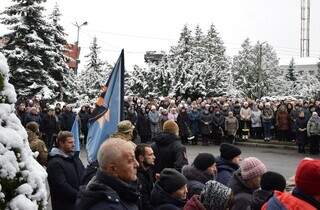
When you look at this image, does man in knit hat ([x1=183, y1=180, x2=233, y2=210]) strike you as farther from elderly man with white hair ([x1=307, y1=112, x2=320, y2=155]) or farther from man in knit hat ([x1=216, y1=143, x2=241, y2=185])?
elderly man with white hair ([x1=307, y1=112, x2=320, y2=155])

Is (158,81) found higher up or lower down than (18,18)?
lower down

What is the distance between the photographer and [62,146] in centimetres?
574

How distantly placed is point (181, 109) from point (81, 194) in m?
17.1

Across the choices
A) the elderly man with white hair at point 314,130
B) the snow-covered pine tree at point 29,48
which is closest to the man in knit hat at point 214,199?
the elderly man with white hair at point 314,130

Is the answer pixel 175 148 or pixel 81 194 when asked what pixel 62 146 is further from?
pixel 81 194

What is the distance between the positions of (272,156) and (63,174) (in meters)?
12.4

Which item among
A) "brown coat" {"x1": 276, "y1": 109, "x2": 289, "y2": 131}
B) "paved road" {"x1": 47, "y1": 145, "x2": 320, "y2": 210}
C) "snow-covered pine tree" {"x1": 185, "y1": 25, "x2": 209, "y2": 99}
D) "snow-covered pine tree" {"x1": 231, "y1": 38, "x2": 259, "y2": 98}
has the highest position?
"snow-covered pine tree" {"x1": 231, "y1": 38, "x2": 259, "y2": 98}

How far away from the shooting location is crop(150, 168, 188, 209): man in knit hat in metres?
4.13

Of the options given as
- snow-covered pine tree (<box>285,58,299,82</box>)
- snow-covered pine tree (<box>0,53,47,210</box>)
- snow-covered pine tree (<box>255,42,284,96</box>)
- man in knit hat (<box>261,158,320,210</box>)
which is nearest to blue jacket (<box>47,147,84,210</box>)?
snow-covered pine tree (<box>0,53,47,210</box>)

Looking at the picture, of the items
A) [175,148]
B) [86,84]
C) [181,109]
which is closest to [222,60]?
[86,84]

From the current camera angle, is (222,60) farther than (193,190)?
Yes

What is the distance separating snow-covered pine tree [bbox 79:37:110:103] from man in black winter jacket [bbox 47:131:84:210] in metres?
40.5

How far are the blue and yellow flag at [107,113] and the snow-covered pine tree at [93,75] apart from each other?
131 feet

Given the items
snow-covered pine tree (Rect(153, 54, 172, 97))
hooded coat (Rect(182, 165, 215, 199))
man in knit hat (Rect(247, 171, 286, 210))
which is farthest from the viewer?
snow-covered pine tree (Rect(153, 54, 172, 97))
